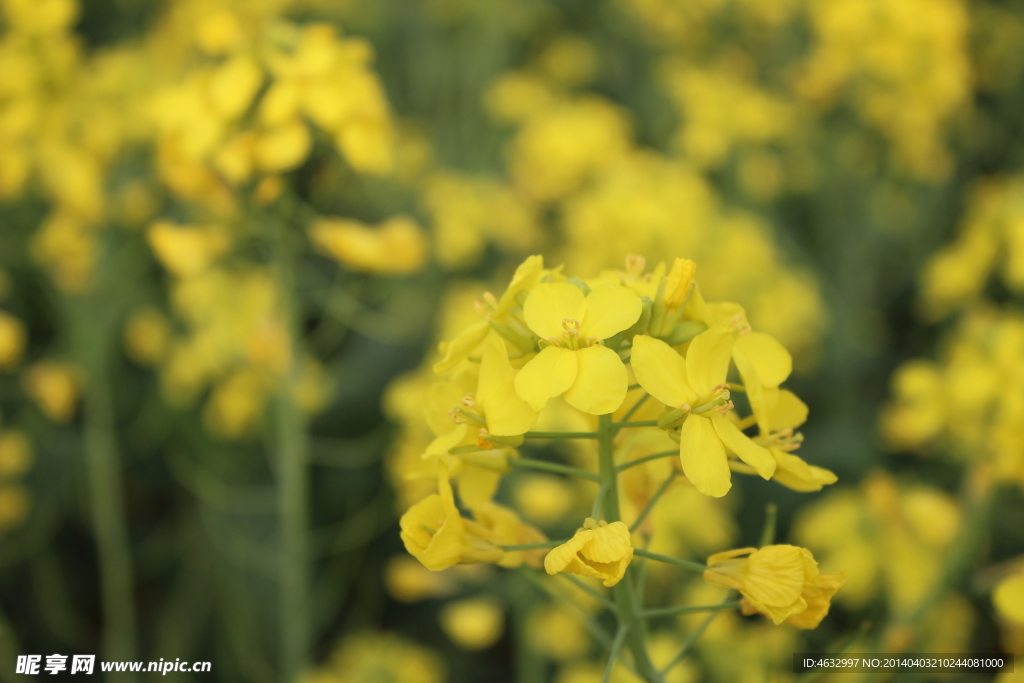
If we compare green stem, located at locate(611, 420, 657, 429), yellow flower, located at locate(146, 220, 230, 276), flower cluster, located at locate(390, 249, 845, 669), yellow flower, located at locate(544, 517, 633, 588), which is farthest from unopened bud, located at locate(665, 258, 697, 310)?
yellow flower, located at locate(146, 220, 230, 276)

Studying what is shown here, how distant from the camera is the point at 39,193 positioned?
6.76 ft

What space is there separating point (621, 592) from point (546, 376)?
0.22 metres

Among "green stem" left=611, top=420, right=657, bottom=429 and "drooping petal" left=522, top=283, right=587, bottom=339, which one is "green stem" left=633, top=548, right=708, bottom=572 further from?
"drooping petal" left=522, top=283, right=587, bottom=339

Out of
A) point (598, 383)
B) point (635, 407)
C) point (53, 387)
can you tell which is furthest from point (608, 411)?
Answer: point (53, 387)

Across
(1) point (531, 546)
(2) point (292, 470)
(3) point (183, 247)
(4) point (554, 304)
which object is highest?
(4) point (554, 304)

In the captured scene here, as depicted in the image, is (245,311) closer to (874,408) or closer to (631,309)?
(631,309)

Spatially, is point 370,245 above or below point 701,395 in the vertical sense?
below

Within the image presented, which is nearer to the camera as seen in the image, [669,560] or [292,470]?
[669,560]

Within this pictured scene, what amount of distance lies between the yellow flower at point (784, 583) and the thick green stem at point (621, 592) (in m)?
0.09

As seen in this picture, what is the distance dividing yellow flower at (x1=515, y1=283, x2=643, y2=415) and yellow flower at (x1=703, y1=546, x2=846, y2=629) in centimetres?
20

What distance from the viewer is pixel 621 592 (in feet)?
2.38

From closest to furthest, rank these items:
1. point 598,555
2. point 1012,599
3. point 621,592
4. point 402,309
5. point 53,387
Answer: point 598,555
point 621,592
point 1012,599
point 53,387
point 402,309

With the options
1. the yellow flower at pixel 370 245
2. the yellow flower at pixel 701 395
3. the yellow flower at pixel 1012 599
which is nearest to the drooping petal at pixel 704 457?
the yellow flower at pixel 701 395

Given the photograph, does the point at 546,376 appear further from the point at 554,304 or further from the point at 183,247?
the point at 183,247
